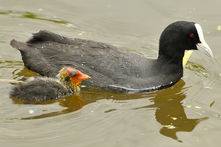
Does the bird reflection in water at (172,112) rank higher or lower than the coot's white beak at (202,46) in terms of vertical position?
lower

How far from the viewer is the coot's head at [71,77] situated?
9.32m

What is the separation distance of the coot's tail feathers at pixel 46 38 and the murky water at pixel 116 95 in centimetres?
48

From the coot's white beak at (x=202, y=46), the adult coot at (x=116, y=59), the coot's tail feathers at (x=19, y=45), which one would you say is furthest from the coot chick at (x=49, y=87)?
the coot's white beak at (x=202, y=46)

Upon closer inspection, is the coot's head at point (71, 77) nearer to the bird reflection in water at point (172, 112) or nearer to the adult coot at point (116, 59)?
the adult coot at point (116, 59)

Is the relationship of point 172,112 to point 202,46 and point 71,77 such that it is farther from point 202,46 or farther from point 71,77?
point 71,77

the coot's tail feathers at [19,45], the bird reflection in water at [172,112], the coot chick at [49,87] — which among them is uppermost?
the coot's tail feathers at [19,45]

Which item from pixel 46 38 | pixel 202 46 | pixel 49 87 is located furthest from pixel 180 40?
pixel 49 87

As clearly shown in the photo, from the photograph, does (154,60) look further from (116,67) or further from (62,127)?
(62,127)

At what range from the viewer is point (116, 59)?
977 cm

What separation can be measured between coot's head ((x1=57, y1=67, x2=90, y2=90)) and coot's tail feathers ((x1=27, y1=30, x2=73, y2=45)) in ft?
2.20

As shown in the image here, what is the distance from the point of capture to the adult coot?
9719mm

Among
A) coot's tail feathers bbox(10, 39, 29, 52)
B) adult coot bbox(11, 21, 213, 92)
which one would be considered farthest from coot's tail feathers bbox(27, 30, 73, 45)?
coot's tail feathers bbox(10, 39, 29, 52)

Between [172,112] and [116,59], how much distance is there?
1088 mm

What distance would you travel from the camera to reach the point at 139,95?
385 inches
